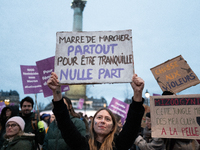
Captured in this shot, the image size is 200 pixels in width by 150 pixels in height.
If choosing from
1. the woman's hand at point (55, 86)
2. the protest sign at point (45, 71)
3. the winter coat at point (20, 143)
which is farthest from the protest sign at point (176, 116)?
the protest sign at point (45, 71)

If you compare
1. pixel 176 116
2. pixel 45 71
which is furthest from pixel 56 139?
pixel 45 71

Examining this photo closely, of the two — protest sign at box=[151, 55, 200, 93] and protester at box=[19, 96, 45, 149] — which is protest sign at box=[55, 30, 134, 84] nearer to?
protest sign at box=[151, 55, 200, 93]

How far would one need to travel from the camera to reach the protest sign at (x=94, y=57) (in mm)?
2256

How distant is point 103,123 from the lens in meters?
2.16

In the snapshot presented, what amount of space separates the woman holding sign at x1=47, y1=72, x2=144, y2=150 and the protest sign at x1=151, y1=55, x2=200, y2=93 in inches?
68.4

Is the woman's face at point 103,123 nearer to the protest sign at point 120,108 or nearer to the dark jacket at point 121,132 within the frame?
the dark jacket at point 121,132

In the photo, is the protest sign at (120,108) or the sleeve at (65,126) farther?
the protest sign at (120,108)

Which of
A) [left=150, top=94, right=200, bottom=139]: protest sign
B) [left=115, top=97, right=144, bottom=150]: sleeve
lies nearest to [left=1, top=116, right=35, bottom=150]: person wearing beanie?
[left=115, top=97, right=144, bottom=150]: sleeve

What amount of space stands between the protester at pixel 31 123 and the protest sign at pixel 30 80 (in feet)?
5.00

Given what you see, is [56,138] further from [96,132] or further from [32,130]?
[32,130]

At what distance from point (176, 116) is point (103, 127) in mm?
1439

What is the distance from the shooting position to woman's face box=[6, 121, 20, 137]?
2.83 m

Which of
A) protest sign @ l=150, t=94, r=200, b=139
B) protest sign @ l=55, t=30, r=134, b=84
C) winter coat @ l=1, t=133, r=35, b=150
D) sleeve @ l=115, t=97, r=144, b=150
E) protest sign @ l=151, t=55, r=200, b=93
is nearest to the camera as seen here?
sleeve @ l=115, t=97, r=144, b=150

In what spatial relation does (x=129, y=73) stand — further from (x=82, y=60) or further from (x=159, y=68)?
(x=159, y=68)
